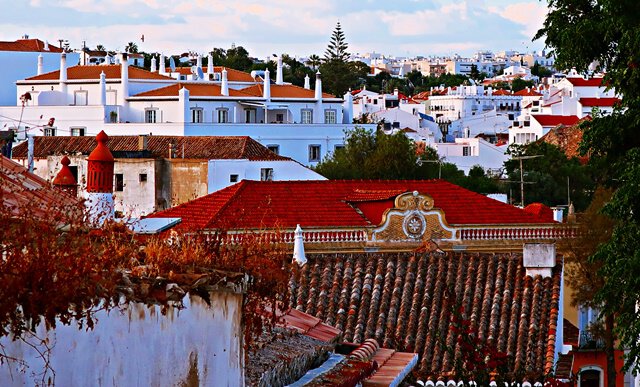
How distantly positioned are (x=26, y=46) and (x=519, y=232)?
236 feet

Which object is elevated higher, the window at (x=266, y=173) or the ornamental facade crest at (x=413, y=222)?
the window at (x=266, y=173)

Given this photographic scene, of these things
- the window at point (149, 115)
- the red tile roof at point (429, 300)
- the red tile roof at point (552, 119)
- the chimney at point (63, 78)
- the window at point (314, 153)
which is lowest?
the red tile roof at point (429, 300)

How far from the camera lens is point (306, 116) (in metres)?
95.8

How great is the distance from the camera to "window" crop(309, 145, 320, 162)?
8962cm

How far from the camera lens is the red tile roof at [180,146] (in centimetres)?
5972

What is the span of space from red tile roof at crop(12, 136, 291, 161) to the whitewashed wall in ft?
156

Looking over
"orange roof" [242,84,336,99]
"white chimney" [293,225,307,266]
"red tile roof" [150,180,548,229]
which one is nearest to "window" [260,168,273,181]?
"red tile roof" [150,180,548,229]

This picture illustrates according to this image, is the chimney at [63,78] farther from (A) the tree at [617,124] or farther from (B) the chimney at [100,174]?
(B) the chimney at [100,174]

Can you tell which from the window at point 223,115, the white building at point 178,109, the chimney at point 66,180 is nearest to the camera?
the chimney at point 66,180

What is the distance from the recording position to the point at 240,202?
3709 centimetres

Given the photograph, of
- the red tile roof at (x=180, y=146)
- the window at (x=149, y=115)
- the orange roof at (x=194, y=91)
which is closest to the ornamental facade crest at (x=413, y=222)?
the red tile roof at (x=180, y=146)

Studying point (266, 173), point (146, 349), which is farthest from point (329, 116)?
point (146, 349)

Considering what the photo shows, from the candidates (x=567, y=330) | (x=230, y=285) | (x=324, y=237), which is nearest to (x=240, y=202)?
(x=324, y=237)

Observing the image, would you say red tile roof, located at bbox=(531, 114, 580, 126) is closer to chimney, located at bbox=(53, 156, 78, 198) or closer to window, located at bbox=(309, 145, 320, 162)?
window, located at bbox=(309, 145, 320, 162)
